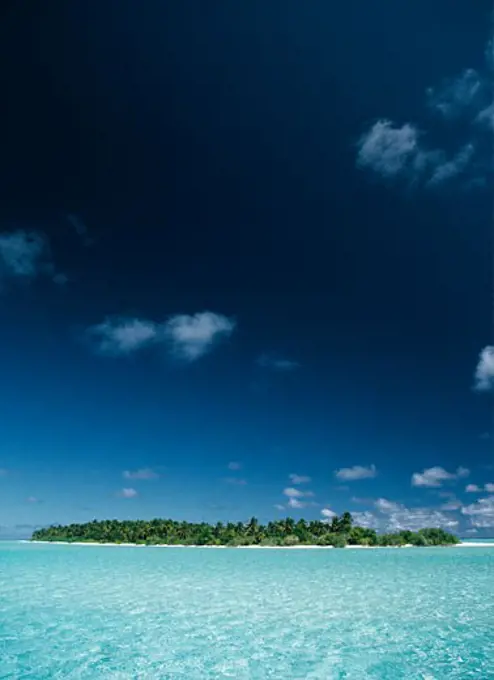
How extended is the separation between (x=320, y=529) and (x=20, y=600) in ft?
198

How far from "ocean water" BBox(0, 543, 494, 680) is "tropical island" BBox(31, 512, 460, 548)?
50.7 meters

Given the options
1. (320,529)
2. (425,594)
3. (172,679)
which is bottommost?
(172,679)

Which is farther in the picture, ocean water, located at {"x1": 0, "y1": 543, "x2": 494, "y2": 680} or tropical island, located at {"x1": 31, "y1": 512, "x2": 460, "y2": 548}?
tropical island, located at {"x1": 31, "y1": 512, "x2": 460, "y2": 548}

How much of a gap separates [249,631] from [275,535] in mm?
62853

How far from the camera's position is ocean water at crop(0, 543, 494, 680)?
9141 millimetres

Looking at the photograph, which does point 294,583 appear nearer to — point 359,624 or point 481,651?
point 359,624

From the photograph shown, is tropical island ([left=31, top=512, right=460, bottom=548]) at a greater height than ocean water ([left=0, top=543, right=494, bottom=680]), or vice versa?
tropical island ([left=31, top=512, right=460, bottom=548])

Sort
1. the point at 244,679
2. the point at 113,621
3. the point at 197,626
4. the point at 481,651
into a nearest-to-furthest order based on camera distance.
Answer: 1. the point at 244,679
2. the point at 481,651
3. the point at 197,626
4. the point at 113,621

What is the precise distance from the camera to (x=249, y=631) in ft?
39.1

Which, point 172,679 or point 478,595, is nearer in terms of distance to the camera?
point 172,679

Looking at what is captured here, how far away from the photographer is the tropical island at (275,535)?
2746 inches

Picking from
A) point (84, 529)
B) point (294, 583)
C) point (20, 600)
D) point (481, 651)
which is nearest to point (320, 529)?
point (84, 529)

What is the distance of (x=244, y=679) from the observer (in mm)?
8586

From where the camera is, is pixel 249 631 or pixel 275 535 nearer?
pixel 249 631
